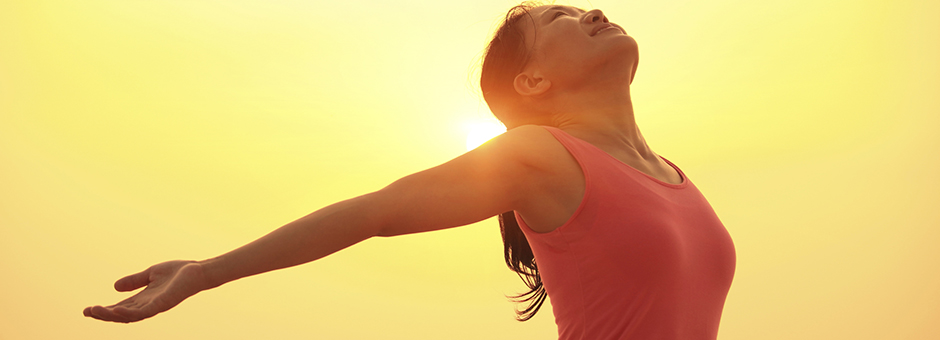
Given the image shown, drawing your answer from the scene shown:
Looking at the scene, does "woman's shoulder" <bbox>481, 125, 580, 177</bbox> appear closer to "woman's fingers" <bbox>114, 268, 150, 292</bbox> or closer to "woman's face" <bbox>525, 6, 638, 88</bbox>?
"woman's face" <bbox>525, 6, 638, 88</bbox>

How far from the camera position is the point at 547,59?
0.87 metres

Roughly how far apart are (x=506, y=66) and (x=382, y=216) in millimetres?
436

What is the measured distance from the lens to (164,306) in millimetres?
506

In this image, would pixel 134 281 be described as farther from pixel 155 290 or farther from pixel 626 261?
pixel 626 261

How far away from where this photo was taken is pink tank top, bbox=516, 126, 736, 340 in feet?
2.13

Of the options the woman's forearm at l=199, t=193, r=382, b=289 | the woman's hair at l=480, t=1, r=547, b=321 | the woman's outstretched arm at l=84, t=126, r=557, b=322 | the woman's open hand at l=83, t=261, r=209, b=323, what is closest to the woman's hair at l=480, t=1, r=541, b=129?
the woman's hair at l=480, t=1, r=547, b=321

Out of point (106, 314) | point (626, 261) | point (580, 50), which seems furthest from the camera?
point (580, 50)

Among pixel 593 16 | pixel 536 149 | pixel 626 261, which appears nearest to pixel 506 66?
pixel 593 16

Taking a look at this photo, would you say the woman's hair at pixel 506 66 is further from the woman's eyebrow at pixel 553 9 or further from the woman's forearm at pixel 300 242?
the woman's forearm at pixel 300 242

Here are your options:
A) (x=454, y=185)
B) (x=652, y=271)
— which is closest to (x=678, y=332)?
(x=652, y=271)

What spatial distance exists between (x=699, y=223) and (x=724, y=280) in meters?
0.09

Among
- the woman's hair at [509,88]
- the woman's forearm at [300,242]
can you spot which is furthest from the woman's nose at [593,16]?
the woman's forearm at [300,242]

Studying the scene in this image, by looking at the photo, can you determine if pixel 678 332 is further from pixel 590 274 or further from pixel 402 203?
pixel 402 203

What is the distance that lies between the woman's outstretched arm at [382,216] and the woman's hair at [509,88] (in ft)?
0.76
